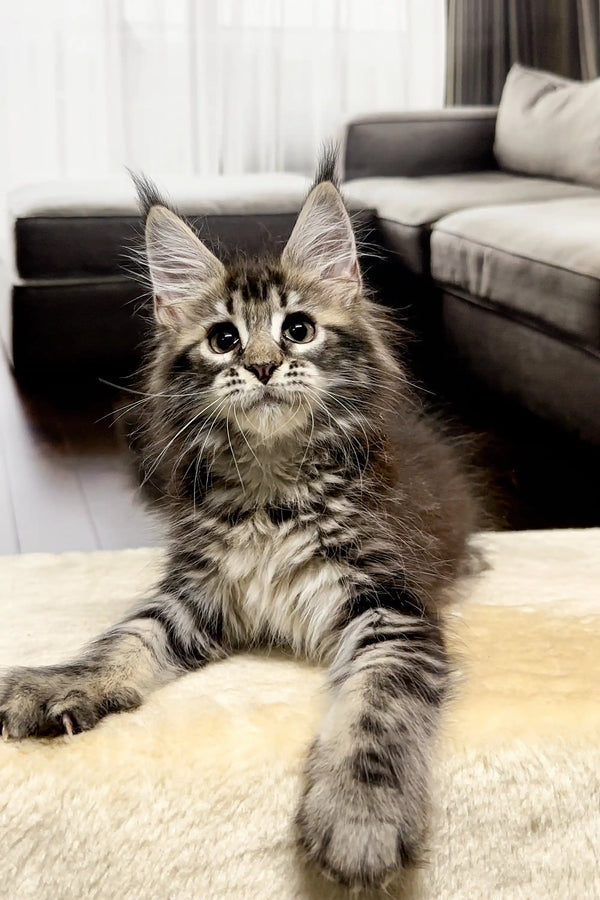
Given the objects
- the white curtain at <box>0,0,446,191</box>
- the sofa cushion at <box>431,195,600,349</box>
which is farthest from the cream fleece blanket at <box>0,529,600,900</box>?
the white curtain at <box>0,0,446,191</box>

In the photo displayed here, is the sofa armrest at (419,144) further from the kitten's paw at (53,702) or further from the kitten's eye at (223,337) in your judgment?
the kitten's paw at (53,702)

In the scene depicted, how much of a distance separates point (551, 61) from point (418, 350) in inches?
89.9

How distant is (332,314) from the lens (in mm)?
1309

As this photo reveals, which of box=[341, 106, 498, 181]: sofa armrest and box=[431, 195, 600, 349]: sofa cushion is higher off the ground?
box=[341, 106, 498, 181]: sofa armrest

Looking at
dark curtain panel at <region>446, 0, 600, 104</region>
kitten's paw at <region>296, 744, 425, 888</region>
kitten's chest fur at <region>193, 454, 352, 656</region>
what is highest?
dark curtain panel at <region>446, 0, 600, 104</region>

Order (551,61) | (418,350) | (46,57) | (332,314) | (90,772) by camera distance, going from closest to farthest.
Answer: (90,772) < (332,314) < (418,350) < (551,61) < (46,57)

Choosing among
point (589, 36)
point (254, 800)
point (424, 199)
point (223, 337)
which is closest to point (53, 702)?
point (254, 800)

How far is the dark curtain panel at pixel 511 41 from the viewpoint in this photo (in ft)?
15.0

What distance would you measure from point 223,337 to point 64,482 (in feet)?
4.58

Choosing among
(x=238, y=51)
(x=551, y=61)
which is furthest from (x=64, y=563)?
(x=238, y=51)

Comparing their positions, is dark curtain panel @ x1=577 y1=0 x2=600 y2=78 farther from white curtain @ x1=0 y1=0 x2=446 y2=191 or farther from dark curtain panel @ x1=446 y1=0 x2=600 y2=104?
white curtain @ x1=0 y1=0 x2=446 y2=191

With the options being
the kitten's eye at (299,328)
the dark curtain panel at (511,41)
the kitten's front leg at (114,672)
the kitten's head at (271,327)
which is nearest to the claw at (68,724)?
the kitten's front leg at (114,672)

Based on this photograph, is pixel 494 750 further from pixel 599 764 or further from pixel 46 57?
pixel 46 57

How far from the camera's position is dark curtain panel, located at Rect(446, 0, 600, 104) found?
4.58 m
